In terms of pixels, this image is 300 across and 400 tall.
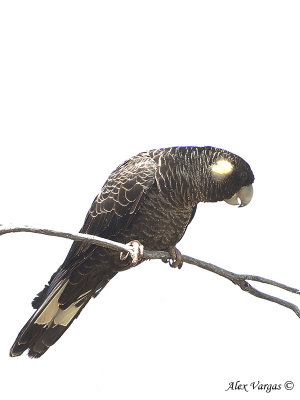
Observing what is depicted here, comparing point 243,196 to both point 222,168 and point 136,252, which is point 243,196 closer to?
point 222,168

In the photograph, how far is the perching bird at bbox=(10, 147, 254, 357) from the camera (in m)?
6.13

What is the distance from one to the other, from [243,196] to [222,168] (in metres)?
0.42

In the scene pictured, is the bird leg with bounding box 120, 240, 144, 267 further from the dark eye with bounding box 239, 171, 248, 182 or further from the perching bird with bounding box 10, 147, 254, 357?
the dark eye with bounding box 239, 171, 248, 182

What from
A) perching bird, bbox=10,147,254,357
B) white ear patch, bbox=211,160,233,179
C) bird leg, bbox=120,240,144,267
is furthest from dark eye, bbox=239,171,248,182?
bird leg, bbox=120,240,144,267

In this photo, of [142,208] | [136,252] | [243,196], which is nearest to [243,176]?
[243,196]

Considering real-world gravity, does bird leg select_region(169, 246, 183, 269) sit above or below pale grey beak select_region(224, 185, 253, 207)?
below

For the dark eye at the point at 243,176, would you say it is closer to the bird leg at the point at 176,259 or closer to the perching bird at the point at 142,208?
the perching bird at the point at 142,208

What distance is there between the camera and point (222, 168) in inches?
243

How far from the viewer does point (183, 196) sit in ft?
20.1

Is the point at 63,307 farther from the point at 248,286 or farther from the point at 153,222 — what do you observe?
the point at 248,286

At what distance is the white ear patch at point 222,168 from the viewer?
6.14m

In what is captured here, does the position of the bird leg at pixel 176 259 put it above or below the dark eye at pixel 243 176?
below

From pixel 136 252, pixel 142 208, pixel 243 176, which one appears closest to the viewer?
pixel 136 252

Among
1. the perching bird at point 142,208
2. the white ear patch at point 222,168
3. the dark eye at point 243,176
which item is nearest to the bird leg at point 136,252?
the perching bird at point 142,208
